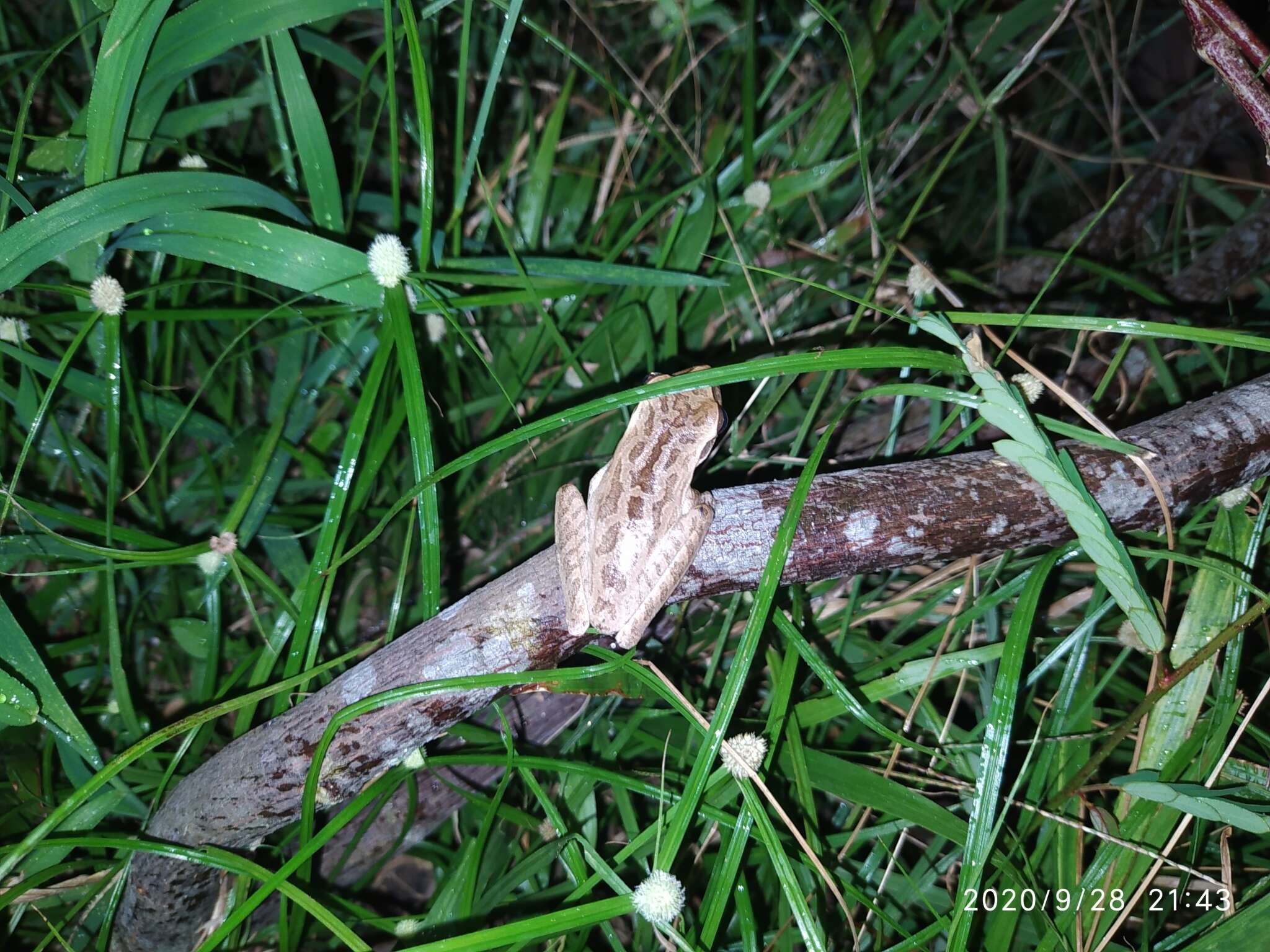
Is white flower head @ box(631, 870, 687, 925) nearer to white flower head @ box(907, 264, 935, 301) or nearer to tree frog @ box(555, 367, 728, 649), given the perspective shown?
tree frog @ box(555, 367, 728, 649)

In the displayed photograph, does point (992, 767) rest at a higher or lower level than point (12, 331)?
lower

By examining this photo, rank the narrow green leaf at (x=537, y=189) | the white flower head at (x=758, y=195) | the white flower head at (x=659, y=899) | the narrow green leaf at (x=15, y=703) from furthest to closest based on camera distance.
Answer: the narrow green leaf at (x=537, y=189)
the white flower head at (x=758, y=195)
the narrow green leaf at (x=15, y=703)
the white flower head at (x=659, y=899)

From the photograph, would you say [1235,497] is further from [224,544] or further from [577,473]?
[224,544]

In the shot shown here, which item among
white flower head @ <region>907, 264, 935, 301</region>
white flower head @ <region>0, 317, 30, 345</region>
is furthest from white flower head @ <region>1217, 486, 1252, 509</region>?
white flower head @ <region>0, 317, 30, 345</region>

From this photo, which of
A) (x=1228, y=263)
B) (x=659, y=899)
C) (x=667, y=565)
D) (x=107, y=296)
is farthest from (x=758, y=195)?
(x=659, y=899)

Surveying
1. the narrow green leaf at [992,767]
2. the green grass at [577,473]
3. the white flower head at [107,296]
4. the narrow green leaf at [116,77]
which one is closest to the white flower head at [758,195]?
the green grass at [577,473]

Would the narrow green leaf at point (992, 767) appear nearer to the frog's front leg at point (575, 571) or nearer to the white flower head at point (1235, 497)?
the white flower head at point (1235, 497)

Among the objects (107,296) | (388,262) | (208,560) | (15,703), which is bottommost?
(15,703)
